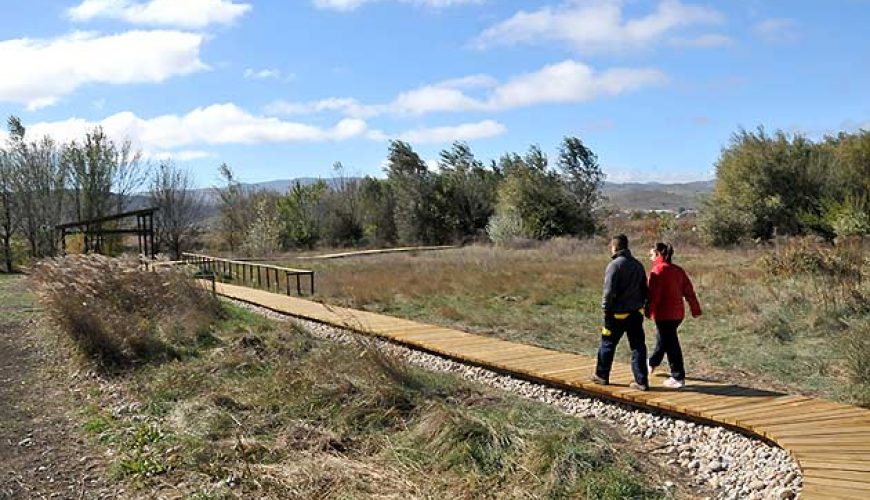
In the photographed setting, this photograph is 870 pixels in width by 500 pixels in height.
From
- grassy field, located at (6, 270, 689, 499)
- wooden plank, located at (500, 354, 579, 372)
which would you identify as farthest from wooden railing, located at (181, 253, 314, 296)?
grassy field, located at (6, 270, 689, 499)

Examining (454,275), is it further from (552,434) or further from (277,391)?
(552,434)

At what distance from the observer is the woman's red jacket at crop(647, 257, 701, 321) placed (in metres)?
7.43

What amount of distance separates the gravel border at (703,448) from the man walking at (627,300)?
497 mm

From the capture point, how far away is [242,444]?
649 cm

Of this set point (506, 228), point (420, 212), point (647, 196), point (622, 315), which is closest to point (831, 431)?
point (622, 315)

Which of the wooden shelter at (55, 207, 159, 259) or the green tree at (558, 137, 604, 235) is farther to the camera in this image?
the green tree at (558, 137, 604, 235)

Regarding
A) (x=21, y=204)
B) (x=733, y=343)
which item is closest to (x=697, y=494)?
(x=733, y=343)

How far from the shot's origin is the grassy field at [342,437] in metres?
5.55

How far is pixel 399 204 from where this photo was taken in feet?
172

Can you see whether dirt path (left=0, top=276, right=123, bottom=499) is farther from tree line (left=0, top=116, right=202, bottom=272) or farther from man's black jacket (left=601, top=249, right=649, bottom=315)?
tree line (left=0, top=116, right=202, bottom=272)

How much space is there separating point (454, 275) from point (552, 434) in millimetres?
16641

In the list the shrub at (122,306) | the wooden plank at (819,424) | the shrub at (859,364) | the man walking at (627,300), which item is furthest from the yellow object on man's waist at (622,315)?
the shrub at (122,306)

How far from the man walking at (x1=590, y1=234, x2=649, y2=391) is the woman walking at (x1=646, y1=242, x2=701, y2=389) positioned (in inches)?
4.6

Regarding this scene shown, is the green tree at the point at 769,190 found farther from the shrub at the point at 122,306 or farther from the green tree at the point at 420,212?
the shrub at the point at 122,306
